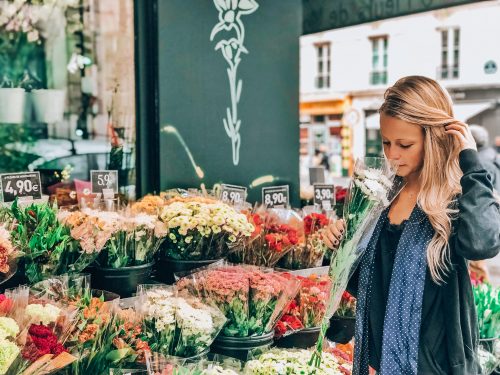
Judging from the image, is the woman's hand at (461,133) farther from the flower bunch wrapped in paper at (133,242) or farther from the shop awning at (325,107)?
the shop awning at (325,107)

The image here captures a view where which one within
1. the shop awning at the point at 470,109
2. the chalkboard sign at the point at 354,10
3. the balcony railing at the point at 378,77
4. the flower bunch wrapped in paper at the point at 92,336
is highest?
the balcony railing at the point at 378,77

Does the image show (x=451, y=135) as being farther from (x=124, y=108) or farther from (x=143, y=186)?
(x=124, y=108)

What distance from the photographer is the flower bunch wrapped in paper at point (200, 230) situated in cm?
290

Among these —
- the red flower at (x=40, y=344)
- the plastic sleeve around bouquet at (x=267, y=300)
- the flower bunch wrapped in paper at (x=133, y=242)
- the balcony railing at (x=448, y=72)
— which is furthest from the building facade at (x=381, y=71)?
the red flower at (x=40, y=344)

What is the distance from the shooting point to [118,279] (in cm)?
272

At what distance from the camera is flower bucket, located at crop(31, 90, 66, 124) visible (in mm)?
5551

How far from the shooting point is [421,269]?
2051mm

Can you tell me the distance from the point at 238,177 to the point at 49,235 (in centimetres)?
187

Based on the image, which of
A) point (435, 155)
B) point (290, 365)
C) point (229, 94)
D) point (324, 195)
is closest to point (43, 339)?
point (290, 365)

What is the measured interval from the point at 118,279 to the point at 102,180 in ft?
3.25

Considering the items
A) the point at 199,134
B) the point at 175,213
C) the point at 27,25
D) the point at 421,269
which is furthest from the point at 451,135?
the point at 27,25

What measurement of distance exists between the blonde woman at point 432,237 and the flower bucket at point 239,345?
0.59 m

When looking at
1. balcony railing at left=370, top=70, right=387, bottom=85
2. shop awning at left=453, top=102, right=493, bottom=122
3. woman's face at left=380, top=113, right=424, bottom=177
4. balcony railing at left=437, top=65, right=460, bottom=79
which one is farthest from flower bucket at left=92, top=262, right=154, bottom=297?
balcony railing at left=370, top=70, right=387, bottom=85

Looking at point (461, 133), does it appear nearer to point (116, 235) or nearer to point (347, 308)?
point (347, 308)
